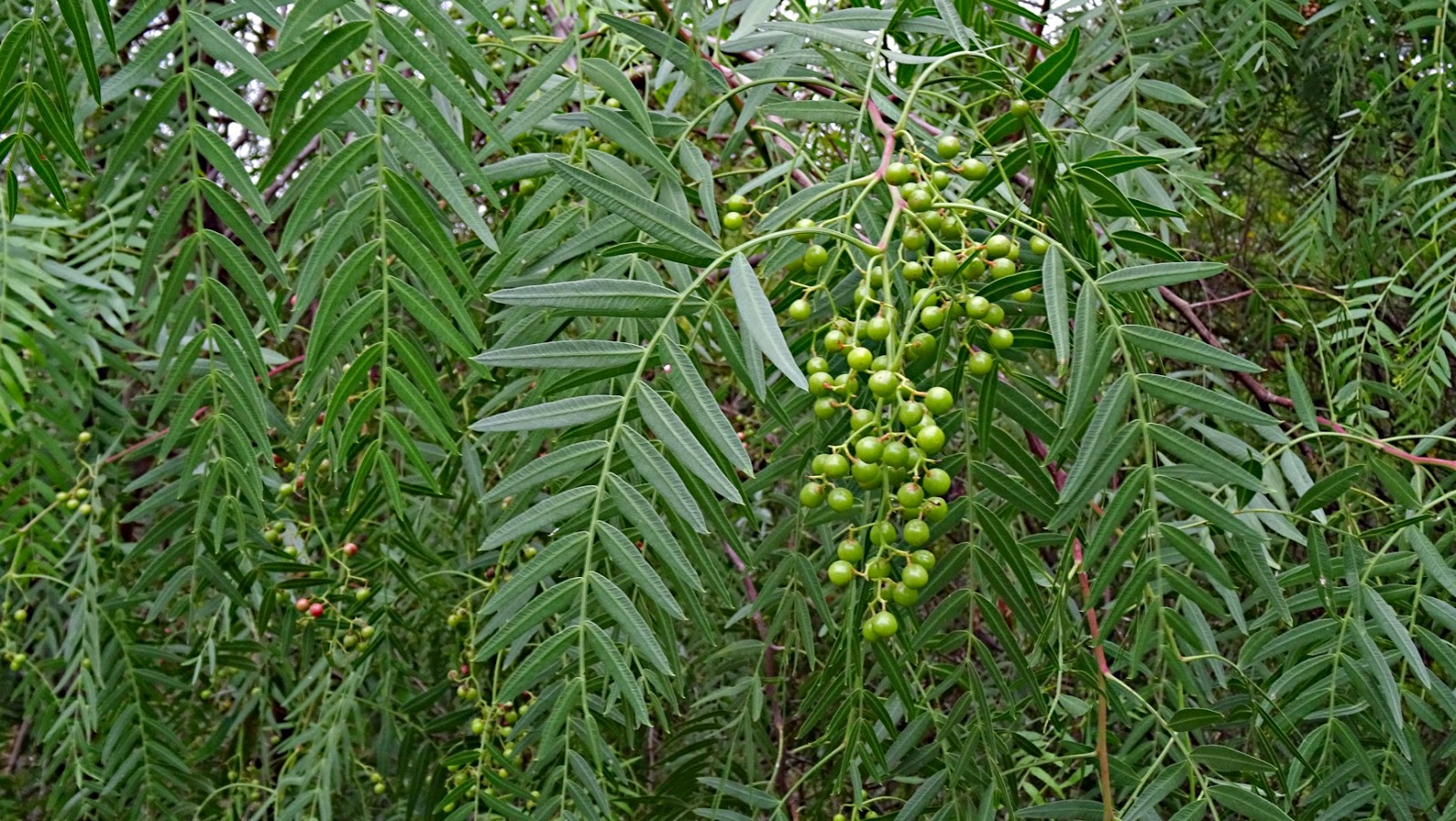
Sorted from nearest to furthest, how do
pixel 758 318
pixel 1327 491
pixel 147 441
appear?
pixel 758 318 < pixel 1327 491 < pixel 147 441

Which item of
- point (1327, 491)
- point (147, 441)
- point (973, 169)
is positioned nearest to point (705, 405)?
point (973, 169)

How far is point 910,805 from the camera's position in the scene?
1.00 meters

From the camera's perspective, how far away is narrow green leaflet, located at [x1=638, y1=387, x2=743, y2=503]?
0.65 metres

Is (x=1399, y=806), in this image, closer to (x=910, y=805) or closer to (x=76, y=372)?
(x=910, y=805)

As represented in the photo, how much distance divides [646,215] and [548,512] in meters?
0.18

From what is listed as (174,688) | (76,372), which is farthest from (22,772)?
(76,372)

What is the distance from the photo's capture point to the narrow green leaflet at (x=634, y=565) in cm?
68

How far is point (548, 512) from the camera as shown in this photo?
2.31ft

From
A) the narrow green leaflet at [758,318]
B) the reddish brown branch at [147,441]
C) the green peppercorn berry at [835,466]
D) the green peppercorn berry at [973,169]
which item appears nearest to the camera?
the narrow green leaflet at [758,318]

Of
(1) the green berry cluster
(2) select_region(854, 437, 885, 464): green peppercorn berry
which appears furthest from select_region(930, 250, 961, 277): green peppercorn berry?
(2) select_region(854, 437, 885, 464): green peppercorn berry

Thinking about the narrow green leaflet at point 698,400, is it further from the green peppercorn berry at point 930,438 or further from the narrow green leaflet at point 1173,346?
the narrow green leaflet at point 1173,346

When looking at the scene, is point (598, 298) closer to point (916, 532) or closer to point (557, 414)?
point (557, 414)

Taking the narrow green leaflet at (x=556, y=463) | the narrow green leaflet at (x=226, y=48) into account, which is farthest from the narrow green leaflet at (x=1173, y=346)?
the narrow green leaflet at (x=226, y=48)

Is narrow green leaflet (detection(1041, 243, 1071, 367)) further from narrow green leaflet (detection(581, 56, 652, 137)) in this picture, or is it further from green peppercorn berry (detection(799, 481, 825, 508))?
narrow green leaflet (detection(581, 56, 652, 137))
